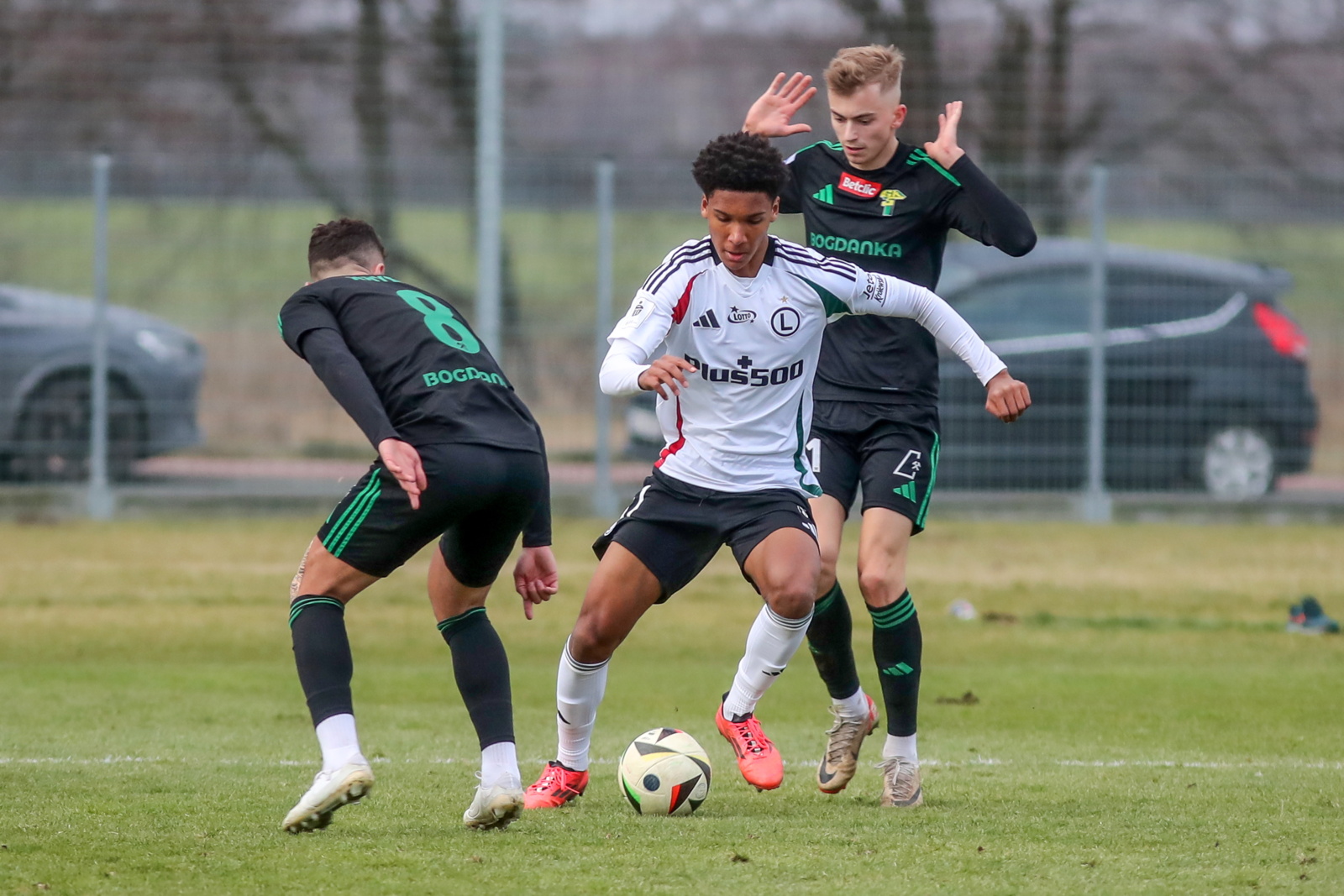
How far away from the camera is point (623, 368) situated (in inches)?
205

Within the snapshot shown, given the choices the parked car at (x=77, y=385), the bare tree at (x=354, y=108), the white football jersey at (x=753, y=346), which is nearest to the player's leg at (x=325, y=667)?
A: the white football jersey at (x=753, y=346)

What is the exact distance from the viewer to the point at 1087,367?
14539mm

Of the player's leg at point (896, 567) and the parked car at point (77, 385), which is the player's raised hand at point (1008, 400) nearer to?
the player's leg at point (896, 567)

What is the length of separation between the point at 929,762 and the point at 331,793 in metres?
2.71

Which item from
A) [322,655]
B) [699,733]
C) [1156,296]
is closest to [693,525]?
[322,655]

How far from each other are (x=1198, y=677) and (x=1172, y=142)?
397 inches

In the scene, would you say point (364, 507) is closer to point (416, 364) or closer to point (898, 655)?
point (416, 364)

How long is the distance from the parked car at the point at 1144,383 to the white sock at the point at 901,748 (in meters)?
8.49

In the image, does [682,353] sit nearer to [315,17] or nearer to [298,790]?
[298,790]

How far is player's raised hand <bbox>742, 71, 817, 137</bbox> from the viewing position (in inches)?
244

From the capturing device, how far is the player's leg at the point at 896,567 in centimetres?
580

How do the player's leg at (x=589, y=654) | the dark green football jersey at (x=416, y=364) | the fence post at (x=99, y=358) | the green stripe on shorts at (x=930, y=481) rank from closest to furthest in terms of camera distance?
1. the dark green football jersey at (x=416, y=364)
2. the player's leg at (x=589, y=654)
3. the green stripe on shorts at (x=930, y=481)
4. the fence post at (x=99, y=358)

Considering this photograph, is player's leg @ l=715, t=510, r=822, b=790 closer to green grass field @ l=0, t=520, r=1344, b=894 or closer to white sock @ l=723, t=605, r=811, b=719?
white sock @ l=723, t=605, r=811, b=719

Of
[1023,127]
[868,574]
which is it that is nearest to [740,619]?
[868,574]
